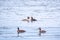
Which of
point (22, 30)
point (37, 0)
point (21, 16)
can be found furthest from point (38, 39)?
point (37, 0)

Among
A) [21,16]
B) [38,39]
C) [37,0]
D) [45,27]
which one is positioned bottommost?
[38,39]

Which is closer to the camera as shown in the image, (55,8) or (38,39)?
(38,39)

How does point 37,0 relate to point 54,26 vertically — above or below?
above

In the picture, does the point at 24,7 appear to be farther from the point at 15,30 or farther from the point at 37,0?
the point at 15,30

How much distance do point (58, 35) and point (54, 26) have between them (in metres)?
0.14

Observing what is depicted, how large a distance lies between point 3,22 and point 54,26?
71 cm

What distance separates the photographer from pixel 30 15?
237 cm

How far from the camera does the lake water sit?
2.25 metres

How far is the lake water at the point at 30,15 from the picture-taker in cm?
225

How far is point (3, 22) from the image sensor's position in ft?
7.60

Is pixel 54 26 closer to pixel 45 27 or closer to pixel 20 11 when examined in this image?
pixel 45 27

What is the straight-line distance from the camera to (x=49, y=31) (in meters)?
2.29

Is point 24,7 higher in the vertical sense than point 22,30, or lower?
higher

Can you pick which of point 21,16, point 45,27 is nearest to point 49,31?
point 45,27
